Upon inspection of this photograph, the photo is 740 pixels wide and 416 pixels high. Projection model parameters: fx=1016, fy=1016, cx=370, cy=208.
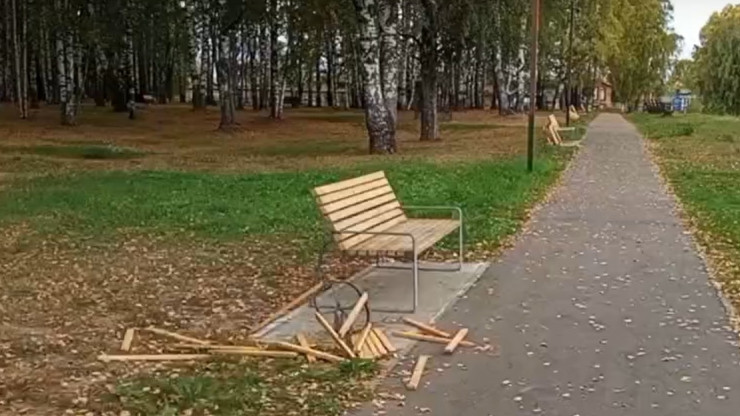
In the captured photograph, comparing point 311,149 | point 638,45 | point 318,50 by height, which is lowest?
point 311,149

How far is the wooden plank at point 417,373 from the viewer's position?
17.2 feet

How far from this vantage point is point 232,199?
13891 millimetres

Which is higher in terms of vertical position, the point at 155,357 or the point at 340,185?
the point at 340,185

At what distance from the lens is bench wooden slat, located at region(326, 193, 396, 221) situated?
7.58 meters

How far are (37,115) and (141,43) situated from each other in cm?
1245

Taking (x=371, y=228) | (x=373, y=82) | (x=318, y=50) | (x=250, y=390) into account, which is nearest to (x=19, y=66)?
(x=318, y=50)

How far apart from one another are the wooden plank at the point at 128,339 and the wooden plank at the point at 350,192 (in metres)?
1.77

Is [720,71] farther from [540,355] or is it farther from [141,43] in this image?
[540,355]

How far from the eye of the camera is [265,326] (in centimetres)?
657

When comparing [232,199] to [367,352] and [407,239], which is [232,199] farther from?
[367,352]

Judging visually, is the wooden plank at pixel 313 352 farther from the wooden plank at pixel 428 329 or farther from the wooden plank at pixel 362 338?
the wooden plank at pixel 428 329

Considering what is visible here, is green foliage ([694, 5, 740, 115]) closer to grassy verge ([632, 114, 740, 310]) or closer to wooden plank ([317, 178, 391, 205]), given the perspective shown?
grassy verge ([632, 114, 740, 310])

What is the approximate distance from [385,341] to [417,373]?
648 millimetres

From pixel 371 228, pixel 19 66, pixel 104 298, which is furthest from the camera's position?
pixel 19 66
